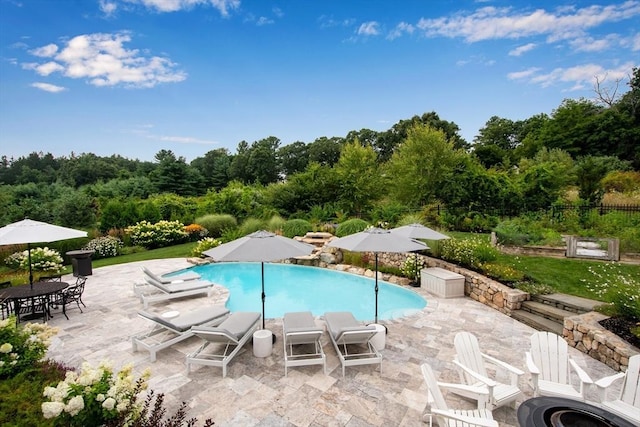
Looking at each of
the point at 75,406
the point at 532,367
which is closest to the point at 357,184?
the point at 532,367

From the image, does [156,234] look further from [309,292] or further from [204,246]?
[309,292]

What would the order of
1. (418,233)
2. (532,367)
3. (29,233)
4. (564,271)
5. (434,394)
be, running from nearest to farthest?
(434,394) → (532,367) → (29,233) → (564,271) → (418,233)

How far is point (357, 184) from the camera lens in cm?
1897

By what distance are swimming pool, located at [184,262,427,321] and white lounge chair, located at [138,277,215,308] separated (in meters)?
0.91

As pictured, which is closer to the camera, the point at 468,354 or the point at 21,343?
the point at 21,343

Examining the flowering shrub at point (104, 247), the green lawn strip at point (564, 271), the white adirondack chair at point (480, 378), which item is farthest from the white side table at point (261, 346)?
the flowering shrub at point (104, 247)

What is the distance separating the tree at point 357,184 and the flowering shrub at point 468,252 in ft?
30.5

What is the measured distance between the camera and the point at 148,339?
5.58 m

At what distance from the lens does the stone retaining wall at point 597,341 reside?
14.6 feet

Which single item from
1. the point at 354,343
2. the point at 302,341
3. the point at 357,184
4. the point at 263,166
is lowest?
the point at 354,343

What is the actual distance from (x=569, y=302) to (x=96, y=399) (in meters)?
7.98

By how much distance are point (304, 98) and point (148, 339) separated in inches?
702

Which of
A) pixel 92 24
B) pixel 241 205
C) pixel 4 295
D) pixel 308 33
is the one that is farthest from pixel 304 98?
pixel 4 295

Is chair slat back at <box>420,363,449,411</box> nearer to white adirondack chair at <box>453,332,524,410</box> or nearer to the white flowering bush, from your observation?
white adirondack chair at <box>453,332,524,410</box>
